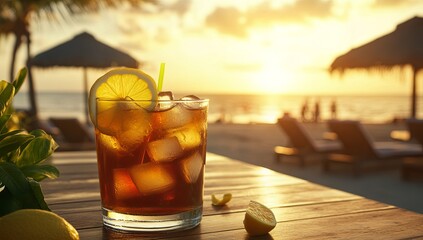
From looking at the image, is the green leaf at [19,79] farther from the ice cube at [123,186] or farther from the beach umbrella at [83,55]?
the beach umbrella at [83,55]

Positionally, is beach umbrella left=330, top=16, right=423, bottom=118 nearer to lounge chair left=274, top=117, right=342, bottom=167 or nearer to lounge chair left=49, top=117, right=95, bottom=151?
lounge chair left=274, top=117, right=342, bottom=167

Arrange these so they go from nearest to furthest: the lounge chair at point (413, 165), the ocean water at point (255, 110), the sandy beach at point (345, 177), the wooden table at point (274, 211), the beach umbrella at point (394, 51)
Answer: the wooden table at point (274, 211)
the sandy beach at point (345, 177)
the lounge chair at point (413, 165)
the beach umbrella at point (394, 51)
the ocean water at point (255, 110)

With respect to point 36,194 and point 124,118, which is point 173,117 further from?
point 36,194

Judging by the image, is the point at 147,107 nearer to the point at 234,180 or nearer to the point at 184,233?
the point at 184,233

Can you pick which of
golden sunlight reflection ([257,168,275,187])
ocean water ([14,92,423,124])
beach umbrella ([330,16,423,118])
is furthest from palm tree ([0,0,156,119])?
ocean water ([14,92,423,124])

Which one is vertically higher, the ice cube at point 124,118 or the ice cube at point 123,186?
the ice cube at point 124,118

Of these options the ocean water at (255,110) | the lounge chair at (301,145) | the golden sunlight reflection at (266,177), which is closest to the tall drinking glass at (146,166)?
the golden sunlight reflection at (266,177)

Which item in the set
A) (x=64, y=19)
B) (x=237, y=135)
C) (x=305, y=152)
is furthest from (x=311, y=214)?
(x=237, y=135)

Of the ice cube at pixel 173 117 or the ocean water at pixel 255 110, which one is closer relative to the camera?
the ice cube at pixel 173 117
